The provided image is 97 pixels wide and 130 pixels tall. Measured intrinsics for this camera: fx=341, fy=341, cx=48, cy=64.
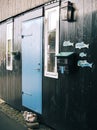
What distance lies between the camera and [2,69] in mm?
12461

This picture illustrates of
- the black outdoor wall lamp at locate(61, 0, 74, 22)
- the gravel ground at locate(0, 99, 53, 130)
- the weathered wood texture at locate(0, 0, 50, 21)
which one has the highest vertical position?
the weathered wood texture at locate(0, 0, 50, 21)

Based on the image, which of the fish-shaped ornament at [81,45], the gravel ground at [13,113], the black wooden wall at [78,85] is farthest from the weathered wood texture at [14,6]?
the gravel ground at [13,113]

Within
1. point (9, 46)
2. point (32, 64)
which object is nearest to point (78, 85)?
point (32, 64)

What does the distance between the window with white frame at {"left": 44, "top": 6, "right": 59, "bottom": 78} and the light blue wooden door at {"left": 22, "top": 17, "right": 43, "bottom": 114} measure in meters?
0.35

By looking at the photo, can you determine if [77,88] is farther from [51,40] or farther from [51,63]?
[51,40]

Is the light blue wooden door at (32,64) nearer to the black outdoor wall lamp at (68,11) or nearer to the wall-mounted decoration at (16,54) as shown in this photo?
the wall-mounted decoration at (16,54)

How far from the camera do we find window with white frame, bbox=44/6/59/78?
7.69 metres

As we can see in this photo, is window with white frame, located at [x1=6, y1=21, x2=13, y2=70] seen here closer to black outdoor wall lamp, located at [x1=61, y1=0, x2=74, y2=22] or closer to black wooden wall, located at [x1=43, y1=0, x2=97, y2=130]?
black wooden wall, located at [x1=43, y1=0, x2=97, y2=130]

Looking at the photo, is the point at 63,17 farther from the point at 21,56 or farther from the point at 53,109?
the point at 21,56

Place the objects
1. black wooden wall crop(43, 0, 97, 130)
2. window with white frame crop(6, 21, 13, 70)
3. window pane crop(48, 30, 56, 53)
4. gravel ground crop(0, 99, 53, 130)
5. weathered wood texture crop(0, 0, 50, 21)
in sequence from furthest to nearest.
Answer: window with white frame crop(6, 21, 13, 70), weathered wood texture crop(0, 0, 50, 21), gravel ground crop(0, 99, 53, 130), window pane crop(48, 30, 56, 53), black wooden wall crop(43, 0, 97, 130)

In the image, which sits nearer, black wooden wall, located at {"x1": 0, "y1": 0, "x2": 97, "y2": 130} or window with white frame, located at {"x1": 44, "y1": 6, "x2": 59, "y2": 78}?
black wooden wall, located at {"x1": 0, "y1": 0, "x2": 97, "y2": 130}

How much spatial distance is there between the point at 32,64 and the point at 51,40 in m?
1.34

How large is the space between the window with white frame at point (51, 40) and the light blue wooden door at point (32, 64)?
0.35 meters

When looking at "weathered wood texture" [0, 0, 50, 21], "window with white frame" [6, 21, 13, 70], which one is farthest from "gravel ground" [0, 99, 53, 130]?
"weathered wood texture" [0, 0, 50, 21]
